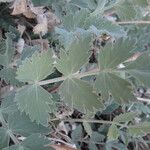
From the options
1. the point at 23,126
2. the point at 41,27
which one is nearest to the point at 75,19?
the point at 41,27

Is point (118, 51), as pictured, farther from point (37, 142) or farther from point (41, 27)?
point (41, 27)

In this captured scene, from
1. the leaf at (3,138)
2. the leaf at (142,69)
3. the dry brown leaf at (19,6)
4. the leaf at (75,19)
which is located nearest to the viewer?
the leaf at (142,69)

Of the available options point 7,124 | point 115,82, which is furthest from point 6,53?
point 115,82

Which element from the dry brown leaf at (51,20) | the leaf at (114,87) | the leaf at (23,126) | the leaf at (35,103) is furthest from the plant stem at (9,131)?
the dry brown leaf at (51,20)

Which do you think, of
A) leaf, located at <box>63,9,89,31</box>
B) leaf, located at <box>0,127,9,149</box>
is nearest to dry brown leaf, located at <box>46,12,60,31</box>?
leaf, located at <box>63,9,89,31</box>

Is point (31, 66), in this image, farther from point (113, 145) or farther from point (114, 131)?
point (113, 145)

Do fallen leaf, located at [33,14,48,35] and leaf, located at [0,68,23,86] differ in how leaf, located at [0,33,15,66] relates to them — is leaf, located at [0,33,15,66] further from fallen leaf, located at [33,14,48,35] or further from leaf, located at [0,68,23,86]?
fallen leaf, located at [33,14,48,35]

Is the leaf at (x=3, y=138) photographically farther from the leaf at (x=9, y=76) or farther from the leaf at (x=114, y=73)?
the leaf at (x=114, y=73)

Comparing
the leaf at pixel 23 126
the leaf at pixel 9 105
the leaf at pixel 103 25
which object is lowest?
the leaf at pixel 23 126
